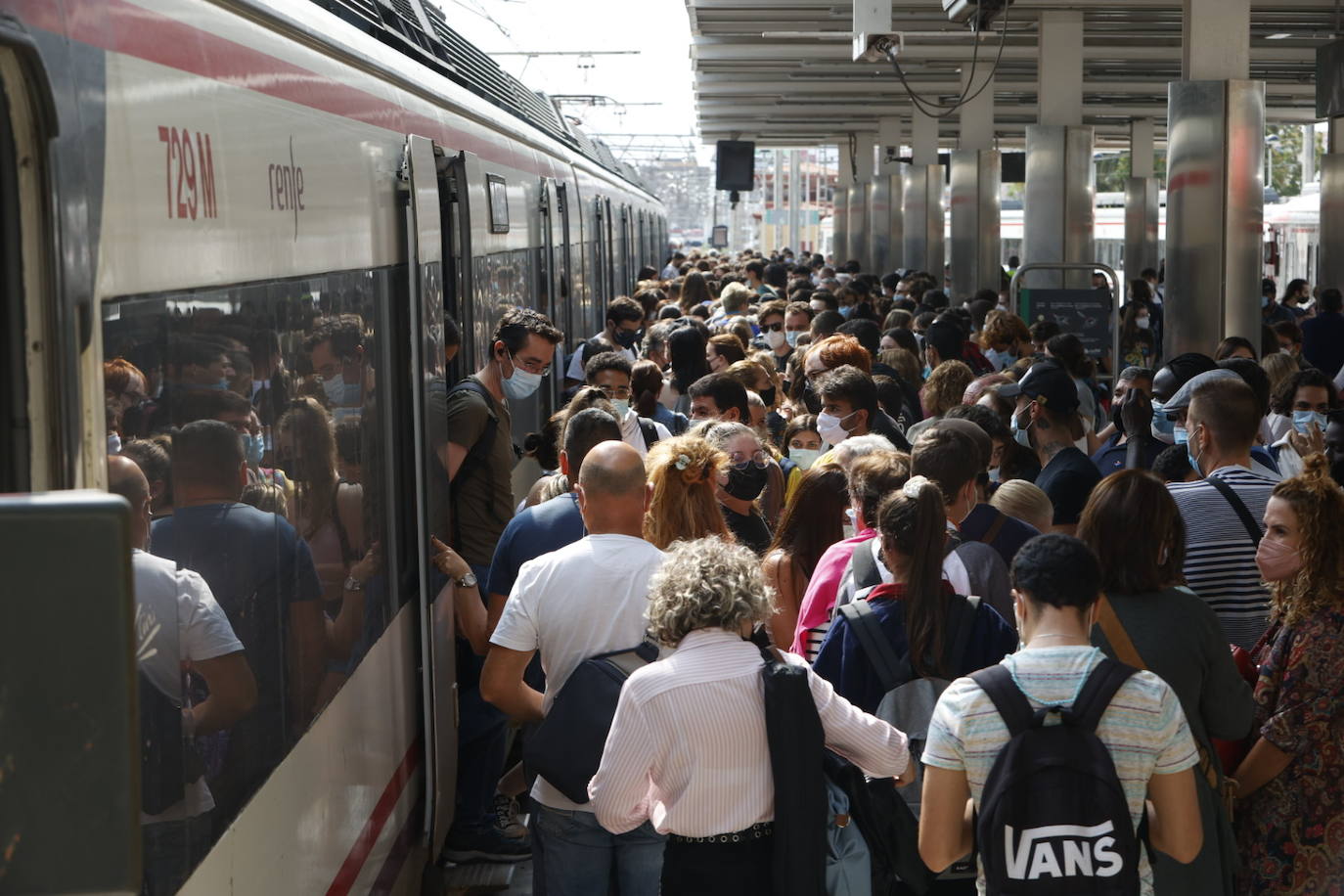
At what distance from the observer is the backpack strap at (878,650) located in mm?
4105

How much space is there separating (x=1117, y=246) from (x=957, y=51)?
27705mm

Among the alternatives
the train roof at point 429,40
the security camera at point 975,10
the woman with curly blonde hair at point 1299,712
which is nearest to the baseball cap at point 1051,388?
the woman with curly blonde hair at point 1299,712

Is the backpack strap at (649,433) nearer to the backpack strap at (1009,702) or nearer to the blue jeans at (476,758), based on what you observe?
the blue jeans at (476,758)

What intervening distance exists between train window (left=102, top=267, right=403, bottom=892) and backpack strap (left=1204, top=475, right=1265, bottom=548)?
8.43 feet

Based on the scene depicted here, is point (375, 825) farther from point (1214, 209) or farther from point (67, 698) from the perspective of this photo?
point (1214, 209)

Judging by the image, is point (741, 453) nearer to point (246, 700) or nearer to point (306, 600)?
point (306, 600)

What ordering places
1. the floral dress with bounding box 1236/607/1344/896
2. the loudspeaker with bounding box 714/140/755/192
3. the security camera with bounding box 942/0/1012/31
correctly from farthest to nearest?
the loudspeaker with bounding box 714/140/755/192
the security camera with bounding box 942/0/1012/31
the floral dress with bounding box 1236/607/1344/896

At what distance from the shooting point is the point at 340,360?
13.4 ft

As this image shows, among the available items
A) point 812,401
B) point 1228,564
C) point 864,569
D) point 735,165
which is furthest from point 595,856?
point 735,165

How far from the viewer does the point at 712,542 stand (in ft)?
12.2

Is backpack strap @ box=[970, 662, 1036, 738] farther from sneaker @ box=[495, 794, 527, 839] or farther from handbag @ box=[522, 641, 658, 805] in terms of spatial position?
sneaker @ box=[495, 794, 527, 839]

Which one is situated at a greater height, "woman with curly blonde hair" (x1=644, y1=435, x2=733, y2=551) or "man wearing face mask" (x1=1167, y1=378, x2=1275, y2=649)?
"woman with curly blonde hair" (x1=644, y1=435, x2=733, y2=551)

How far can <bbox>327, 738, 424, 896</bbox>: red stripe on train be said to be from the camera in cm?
393

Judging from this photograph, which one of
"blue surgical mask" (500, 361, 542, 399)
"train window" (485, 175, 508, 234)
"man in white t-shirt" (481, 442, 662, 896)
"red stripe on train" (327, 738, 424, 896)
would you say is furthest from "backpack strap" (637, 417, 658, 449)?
"man in white t-shirt" (481, 442, 662, 896)
